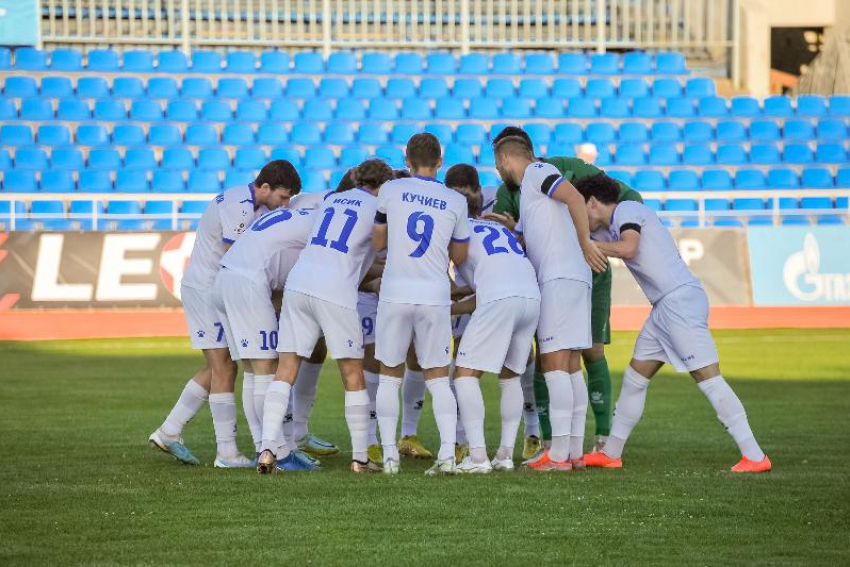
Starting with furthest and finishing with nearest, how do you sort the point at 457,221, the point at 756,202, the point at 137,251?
the point at 756,202 < the point at 137,251 < the point at 457,221

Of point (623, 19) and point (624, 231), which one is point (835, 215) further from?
point (624, 231)

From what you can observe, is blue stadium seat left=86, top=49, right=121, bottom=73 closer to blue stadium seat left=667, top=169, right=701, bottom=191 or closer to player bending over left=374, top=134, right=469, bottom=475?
blue stadium seat left=667, top=169, right=701, bottom=191

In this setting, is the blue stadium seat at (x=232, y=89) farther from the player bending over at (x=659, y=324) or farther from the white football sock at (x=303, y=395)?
the player bending over at (x=659, y=324)

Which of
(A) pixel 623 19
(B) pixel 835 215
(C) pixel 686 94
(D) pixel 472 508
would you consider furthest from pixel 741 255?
(D) pixel 472 508

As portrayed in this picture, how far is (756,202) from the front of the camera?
2669cm

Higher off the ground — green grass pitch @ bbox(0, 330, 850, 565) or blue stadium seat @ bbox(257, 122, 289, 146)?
blue stadium seat @ bbox(257, 122, 289, 146)

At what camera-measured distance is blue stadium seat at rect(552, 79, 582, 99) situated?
29438mm

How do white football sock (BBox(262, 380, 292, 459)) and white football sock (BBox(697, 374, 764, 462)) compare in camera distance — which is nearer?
white football sock (BBox(262, 380, 292, 459))

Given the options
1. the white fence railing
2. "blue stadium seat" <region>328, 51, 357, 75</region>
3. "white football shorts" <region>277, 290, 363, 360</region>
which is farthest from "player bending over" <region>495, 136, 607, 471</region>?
"blue stadium seat" <region>328, 51, 357, 75</region>

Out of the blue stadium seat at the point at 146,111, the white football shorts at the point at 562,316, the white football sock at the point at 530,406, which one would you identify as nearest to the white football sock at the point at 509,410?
the white football shorts at the point at 562,316

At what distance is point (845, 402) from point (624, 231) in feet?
17.7

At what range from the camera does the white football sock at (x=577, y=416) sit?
30.6 ft

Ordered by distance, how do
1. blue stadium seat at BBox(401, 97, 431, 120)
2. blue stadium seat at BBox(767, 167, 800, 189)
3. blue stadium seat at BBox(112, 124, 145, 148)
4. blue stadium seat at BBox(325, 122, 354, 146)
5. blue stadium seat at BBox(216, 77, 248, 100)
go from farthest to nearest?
blue stadium seat at BBox(216, 77, 248, 100) < blue stadium seat at BBox(401, 97, 431, 120) < blue stadium seat at BBox(325, 122, 354, 146) < blue stadium seat at BBox(767, 167, 800, 189) < blue stadium seat at BBox(112, 124, 145, 148)

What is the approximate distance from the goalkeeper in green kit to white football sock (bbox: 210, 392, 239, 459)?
2.09 m
